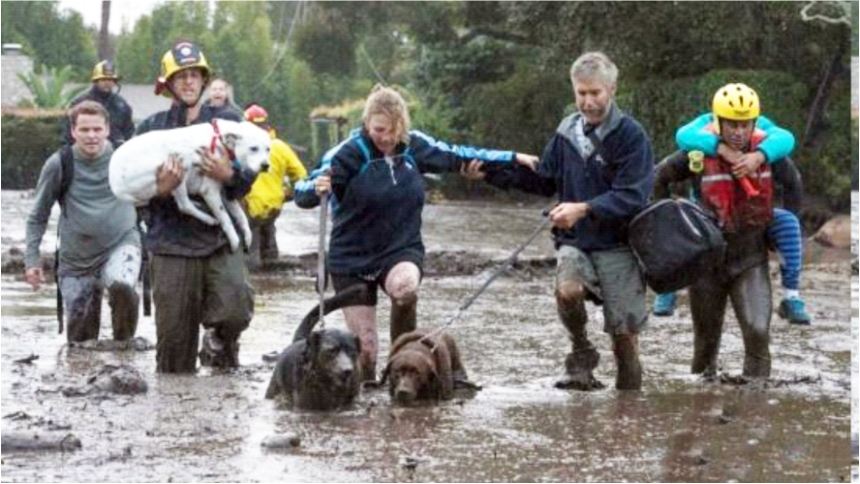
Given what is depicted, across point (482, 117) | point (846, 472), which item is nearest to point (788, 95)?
point (482, 117)

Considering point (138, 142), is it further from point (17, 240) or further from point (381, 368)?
point (17, 240)

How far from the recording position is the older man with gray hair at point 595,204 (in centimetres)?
1083

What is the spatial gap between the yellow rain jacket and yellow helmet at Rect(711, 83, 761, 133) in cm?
742

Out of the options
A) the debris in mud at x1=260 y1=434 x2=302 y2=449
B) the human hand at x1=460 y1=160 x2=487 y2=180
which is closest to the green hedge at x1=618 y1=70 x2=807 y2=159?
the human hand at x1=460 y1=160 x2=487 y2=180

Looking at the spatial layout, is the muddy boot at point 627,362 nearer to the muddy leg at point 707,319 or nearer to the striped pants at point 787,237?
the muddy leg at point 707,319

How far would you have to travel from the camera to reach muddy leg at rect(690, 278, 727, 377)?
474 inches

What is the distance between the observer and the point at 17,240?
24.1 metres

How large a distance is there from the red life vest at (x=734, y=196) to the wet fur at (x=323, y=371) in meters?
2.34

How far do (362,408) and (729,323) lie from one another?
5742 mm

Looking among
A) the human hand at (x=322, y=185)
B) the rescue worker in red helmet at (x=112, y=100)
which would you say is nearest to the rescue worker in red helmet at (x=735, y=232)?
the human hand at (x=322, y=185)

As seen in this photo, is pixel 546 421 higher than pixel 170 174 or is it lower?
lower

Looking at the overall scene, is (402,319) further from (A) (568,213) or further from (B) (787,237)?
(B) (787,237)

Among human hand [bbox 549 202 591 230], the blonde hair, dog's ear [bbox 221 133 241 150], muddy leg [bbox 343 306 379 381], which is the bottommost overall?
muddy leg [bbox 343 306 379 381]

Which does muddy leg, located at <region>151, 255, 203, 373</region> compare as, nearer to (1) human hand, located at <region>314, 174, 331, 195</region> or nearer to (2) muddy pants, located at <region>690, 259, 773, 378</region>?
(1) human hand, located at <region>314, 174, 331, 195</region>
